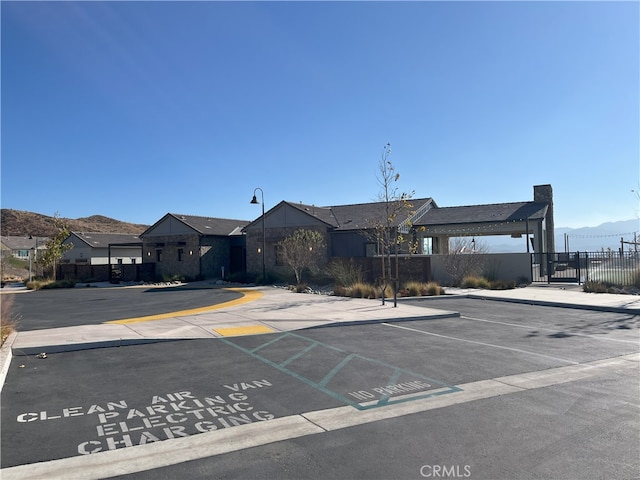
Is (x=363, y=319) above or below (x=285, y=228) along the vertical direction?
below

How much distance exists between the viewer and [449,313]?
14203 millimetres

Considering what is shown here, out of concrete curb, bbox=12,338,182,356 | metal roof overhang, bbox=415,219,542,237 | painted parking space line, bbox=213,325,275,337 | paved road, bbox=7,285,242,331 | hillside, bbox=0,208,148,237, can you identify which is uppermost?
hillside, bbox=0,208,148,237

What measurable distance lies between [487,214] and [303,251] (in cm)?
1278

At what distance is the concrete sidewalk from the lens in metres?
9.98

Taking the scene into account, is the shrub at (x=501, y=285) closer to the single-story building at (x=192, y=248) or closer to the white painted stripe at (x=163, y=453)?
the white painted stripe at (x=163, y=453)

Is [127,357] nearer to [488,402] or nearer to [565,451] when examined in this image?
[488,402]

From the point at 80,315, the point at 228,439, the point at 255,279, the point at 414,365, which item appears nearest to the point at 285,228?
the point at 255,279

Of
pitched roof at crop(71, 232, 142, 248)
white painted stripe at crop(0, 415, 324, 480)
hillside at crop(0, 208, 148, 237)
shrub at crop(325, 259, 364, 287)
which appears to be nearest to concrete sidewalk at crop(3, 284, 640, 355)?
shrub at crop(325, 259, 364, 287)

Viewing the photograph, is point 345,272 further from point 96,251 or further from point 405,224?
point 96,251

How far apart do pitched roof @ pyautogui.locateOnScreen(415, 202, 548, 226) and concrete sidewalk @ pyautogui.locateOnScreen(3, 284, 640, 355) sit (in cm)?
1085

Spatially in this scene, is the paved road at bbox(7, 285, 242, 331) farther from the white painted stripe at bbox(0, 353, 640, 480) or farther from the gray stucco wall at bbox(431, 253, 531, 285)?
the gray stucco wall at bbox(431, 253, 531, 285)

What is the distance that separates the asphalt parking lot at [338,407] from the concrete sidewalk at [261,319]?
0.79 metres

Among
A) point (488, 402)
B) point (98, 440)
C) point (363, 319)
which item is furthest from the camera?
point (363, 319)

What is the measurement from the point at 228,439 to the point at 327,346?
4834 mm
